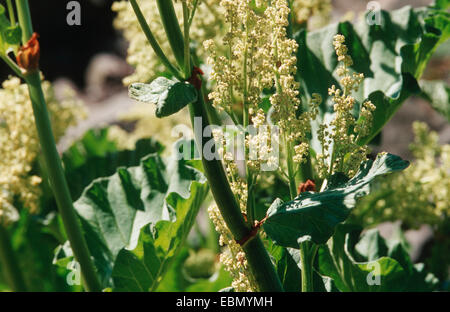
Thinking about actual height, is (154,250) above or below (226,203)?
below

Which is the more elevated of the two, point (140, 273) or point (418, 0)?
point (418, 0)

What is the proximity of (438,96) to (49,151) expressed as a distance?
0.98 m

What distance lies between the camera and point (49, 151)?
75cm

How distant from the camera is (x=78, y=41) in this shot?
4.26 meters

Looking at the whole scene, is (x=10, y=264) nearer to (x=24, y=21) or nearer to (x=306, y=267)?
(x=24, y=21)

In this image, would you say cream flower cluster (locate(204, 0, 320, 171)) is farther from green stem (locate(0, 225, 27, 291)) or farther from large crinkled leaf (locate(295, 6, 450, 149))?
green stem (locate(0, 225, 27, 291))

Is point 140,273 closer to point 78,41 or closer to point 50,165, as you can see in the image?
point 50,165

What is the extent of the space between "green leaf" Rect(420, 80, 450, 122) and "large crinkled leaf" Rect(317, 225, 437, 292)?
456 mm

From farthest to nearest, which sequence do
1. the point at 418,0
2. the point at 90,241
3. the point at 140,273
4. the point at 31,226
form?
the point at 418,0 → the point at 31,226 → the point at 90,241 → the point at 140,273

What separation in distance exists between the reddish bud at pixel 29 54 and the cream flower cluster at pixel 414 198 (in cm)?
78

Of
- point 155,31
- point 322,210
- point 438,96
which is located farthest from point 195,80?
point 438,96

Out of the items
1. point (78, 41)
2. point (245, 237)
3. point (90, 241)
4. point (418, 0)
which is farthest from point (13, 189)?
point (78, 41)

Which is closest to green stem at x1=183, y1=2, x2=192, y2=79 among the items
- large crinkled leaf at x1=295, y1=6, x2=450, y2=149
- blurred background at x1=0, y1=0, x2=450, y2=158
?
large crinkled leaf at x1=295, y1=6, x2=450, y2=149
